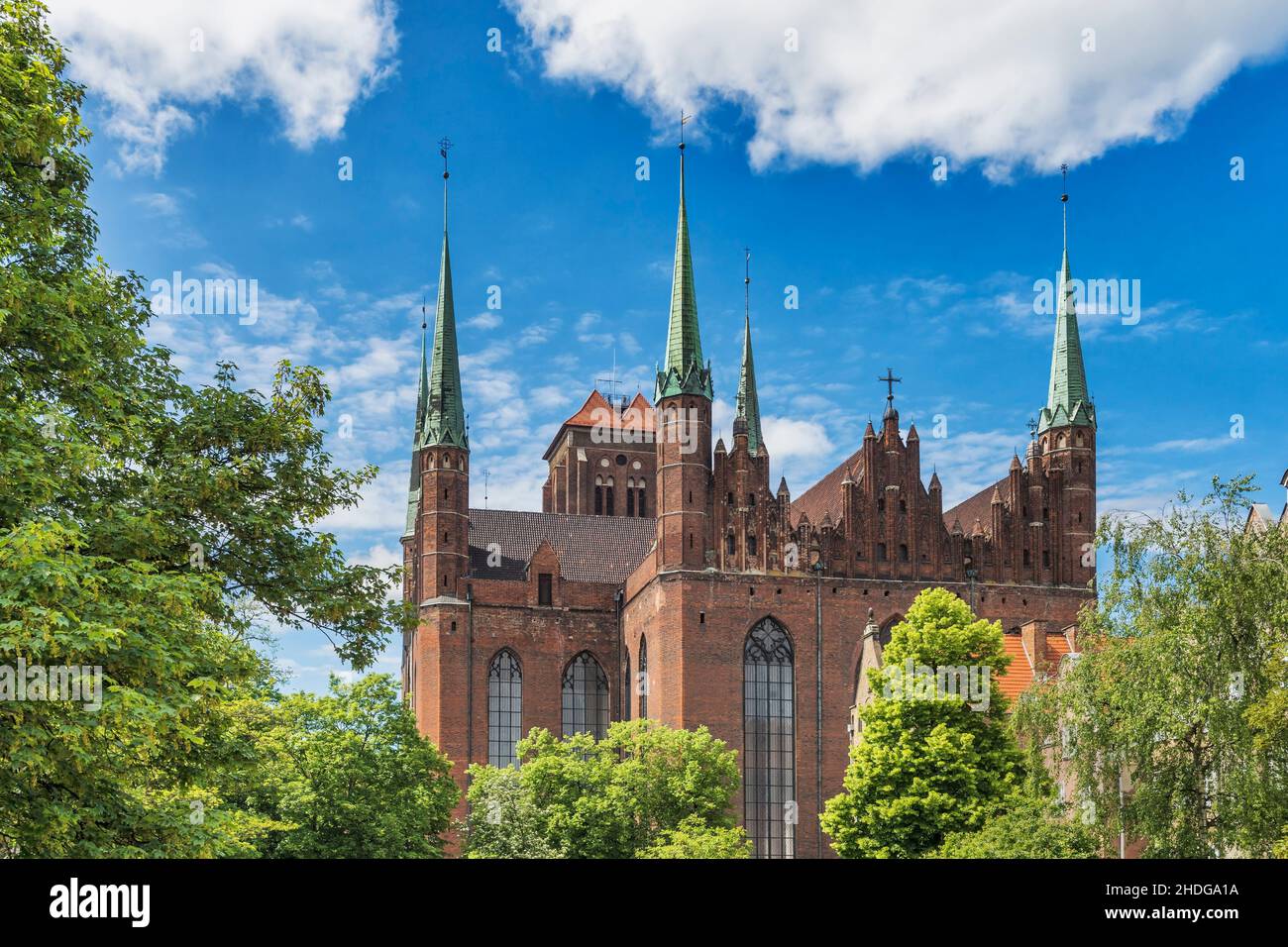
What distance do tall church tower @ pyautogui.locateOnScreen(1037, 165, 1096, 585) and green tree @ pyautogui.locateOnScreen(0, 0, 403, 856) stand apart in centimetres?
4798

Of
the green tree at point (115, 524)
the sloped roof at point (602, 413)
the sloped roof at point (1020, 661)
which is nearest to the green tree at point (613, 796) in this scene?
the sloped roof at point (1020, 661)

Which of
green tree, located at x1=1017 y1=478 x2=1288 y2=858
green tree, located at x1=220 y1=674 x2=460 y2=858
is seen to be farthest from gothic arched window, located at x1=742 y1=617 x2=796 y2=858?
green tree, located at x1=1017 y1=478 x2=1288 y2=858

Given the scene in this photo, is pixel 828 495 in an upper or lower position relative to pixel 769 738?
upper

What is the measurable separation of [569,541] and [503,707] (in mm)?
13642

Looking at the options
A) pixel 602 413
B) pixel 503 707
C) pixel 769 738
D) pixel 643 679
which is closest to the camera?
pixel 769 738

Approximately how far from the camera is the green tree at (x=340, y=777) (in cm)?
3700

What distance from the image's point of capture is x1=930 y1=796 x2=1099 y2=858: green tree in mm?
31344

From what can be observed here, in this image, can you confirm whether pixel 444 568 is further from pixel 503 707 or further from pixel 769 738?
pixel 769 738

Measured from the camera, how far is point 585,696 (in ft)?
232

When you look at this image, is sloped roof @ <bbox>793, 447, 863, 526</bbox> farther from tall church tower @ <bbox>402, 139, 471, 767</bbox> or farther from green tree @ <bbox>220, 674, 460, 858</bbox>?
green tree @ <bbox>220, 674, 460, 858</bbox>

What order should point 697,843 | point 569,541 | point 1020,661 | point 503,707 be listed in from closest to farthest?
1. point 697,843
2. point 1020,661
3. point 503,707
4. point 569,541

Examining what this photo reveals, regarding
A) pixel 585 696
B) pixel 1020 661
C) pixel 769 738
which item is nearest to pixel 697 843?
pixel 1020 661

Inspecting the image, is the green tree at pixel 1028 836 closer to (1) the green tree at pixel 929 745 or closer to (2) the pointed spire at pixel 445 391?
(1) the green tree at pixel 929 745
